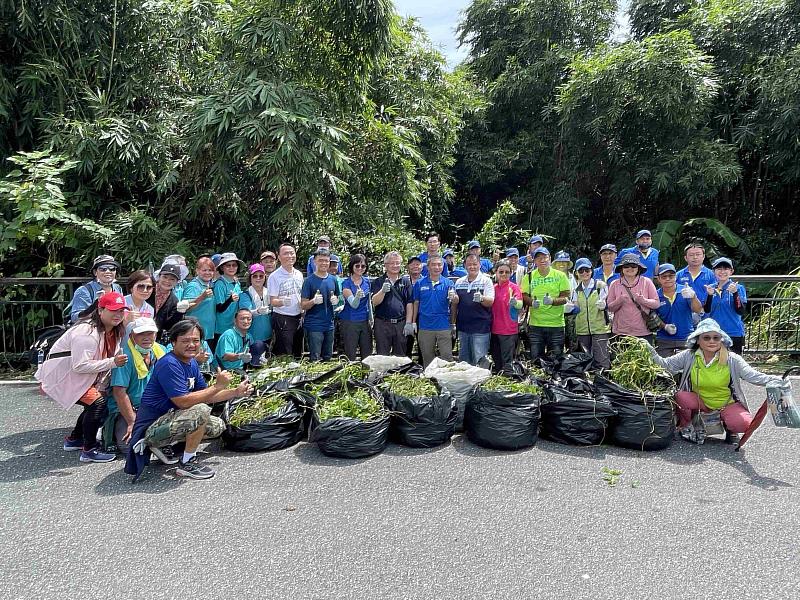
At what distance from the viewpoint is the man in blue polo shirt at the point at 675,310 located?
5932mm

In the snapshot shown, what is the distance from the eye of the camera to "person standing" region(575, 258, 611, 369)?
6.25 m

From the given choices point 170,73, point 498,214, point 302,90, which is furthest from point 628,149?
point 170,73

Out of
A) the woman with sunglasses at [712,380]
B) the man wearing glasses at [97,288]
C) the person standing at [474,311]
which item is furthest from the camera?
the person standing at [474,311]

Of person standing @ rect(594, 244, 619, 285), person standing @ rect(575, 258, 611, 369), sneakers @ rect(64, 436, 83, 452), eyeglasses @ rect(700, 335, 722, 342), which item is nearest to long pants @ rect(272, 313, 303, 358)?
sneakers @ rect(64, 436, 83, 452)

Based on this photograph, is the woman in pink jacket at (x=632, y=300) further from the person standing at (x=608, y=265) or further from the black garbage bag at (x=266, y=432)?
the black garbage bag at (x=266, y=432)

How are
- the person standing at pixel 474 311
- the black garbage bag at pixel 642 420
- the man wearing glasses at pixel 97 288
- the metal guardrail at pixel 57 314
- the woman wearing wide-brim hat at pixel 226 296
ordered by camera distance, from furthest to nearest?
the metal guardrail at pixel 57 314, the person standing at pixel 474 311, the woman wearing wide-brim hat at pixel 226 296, the man wearing glasses at pixel 97 288, the black garbage bag at pixel 642 420

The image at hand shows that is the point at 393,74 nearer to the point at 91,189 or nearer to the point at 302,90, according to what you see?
the point at 302,90

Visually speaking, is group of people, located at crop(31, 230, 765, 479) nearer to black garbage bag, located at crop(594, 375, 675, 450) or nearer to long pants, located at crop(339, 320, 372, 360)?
long pants, located at crop(339, 320, 372, 360)

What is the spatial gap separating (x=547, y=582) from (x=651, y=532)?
0.90m

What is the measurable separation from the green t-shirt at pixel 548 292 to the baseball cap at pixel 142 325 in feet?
13.3

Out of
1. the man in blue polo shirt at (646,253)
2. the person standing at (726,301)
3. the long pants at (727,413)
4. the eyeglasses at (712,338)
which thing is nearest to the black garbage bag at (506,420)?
the long pants at (727,413)

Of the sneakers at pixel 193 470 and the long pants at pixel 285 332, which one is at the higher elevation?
the long pants at pixel 285 332

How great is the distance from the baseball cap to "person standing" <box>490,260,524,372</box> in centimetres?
358

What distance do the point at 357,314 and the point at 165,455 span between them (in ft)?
9.08
